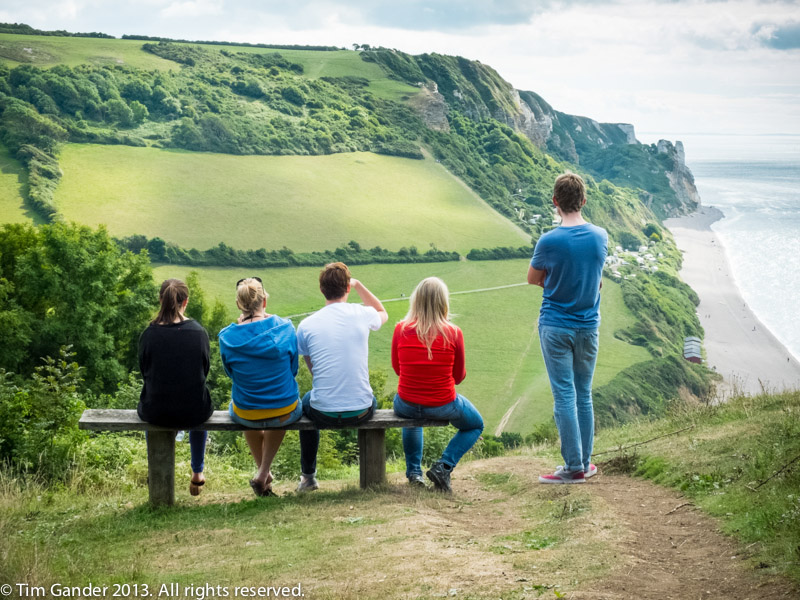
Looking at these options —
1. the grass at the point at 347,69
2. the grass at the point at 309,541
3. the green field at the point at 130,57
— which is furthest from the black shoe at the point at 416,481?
the grass at the point at 347,69

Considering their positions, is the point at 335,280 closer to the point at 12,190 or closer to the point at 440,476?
the point at 440,476

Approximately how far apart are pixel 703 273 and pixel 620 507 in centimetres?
12056

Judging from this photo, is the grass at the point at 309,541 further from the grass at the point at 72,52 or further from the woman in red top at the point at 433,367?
the grass at the point at 72,52

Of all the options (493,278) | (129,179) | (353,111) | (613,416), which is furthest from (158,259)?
(353,111)

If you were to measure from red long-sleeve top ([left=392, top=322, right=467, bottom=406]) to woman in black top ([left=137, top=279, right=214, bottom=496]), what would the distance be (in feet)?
5.14

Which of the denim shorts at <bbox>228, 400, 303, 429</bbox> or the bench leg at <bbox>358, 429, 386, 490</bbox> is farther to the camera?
the bench leg at <bbox>358, 429, 386, 490</bbox>

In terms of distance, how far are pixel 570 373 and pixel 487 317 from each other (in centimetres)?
8061

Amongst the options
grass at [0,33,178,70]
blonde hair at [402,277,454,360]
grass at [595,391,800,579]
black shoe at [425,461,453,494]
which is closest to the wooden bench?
black shoe at [425,461,453,494]

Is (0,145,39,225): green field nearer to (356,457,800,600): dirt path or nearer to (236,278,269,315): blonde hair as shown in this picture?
(236,278,269,315): blonde hair

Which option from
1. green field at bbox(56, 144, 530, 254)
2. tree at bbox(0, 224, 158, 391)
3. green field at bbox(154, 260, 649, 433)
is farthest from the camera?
green field at bbox(56, 144, 530, 254)

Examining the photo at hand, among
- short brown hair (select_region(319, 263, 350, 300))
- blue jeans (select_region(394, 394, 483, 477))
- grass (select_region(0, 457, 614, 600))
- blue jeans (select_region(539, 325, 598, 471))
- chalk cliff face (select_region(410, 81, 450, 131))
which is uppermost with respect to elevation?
chalk cliff face (select_region(410, 81, 450, 131))

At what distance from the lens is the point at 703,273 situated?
117 metres

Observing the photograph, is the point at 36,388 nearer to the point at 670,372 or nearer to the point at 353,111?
the point at 670,372

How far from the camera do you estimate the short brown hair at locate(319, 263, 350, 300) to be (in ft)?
19.7
